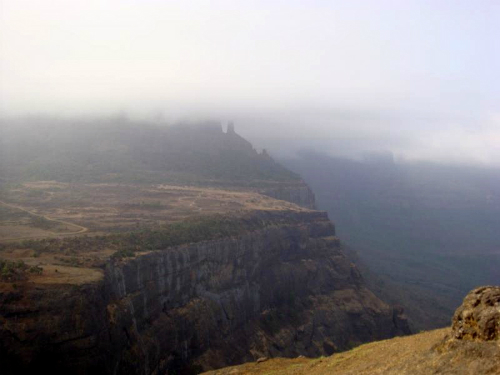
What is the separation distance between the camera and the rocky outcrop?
3134 centimetres

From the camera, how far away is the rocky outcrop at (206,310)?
31344 mm

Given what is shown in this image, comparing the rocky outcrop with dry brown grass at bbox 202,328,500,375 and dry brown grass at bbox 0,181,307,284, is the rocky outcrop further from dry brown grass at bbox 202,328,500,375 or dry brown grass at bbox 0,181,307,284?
dry brown grass at bbox 202,328,500,375

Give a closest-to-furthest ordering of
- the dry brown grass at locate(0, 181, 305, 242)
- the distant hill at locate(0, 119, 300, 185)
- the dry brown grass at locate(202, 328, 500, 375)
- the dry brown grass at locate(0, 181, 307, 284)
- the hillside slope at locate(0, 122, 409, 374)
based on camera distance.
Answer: the dry brown grass at locate(202, 328, 500, 375) < the hillside slope at locate(0, 122, 409, 374) < the dry brown grass at locate(0, 181, 307, 284) < the dry brown grass at locate(0, 181, 305, 242) < the distant hill at locate(0, 119, 300, 185)

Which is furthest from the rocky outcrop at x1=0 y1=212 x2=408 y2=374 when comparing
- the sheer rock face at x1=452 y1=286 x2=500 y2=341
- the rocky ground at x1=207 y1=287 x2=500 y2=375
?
the sheer rock face at x1=452 y1=286 x2=500 y2=341

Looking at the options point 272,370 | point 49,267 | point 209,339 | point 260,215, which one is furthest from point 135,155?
point 272,370

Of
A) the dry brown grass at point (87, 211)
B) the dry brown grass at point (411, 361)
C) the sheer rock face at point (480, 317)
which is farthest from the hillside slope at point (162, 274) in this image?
the sheer rock face at point (480, 317)

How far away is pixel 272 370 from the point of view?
1212 inches

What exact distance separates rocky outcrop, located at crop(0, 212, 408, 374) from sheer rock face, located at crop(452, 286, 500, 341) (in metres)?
22.7

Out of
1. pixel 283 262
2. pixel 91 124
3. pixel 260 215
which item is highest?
pixel 91 124

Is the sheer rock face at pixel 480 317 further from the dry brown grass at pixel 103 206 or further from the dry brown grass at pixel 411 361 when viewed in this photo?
the dry brown grass at pixel 103 206

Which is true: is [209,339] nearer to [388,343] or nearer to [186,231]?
[186,231]

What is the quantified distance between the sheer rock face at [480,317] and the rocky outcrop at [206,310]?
2273cm

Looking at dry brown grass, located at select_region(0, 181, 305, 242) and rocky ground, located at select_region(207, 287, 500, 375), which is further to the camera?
dry brown grass, located at select_region(0, 181, 305, 242)

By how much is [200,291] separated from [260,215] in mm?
24059
